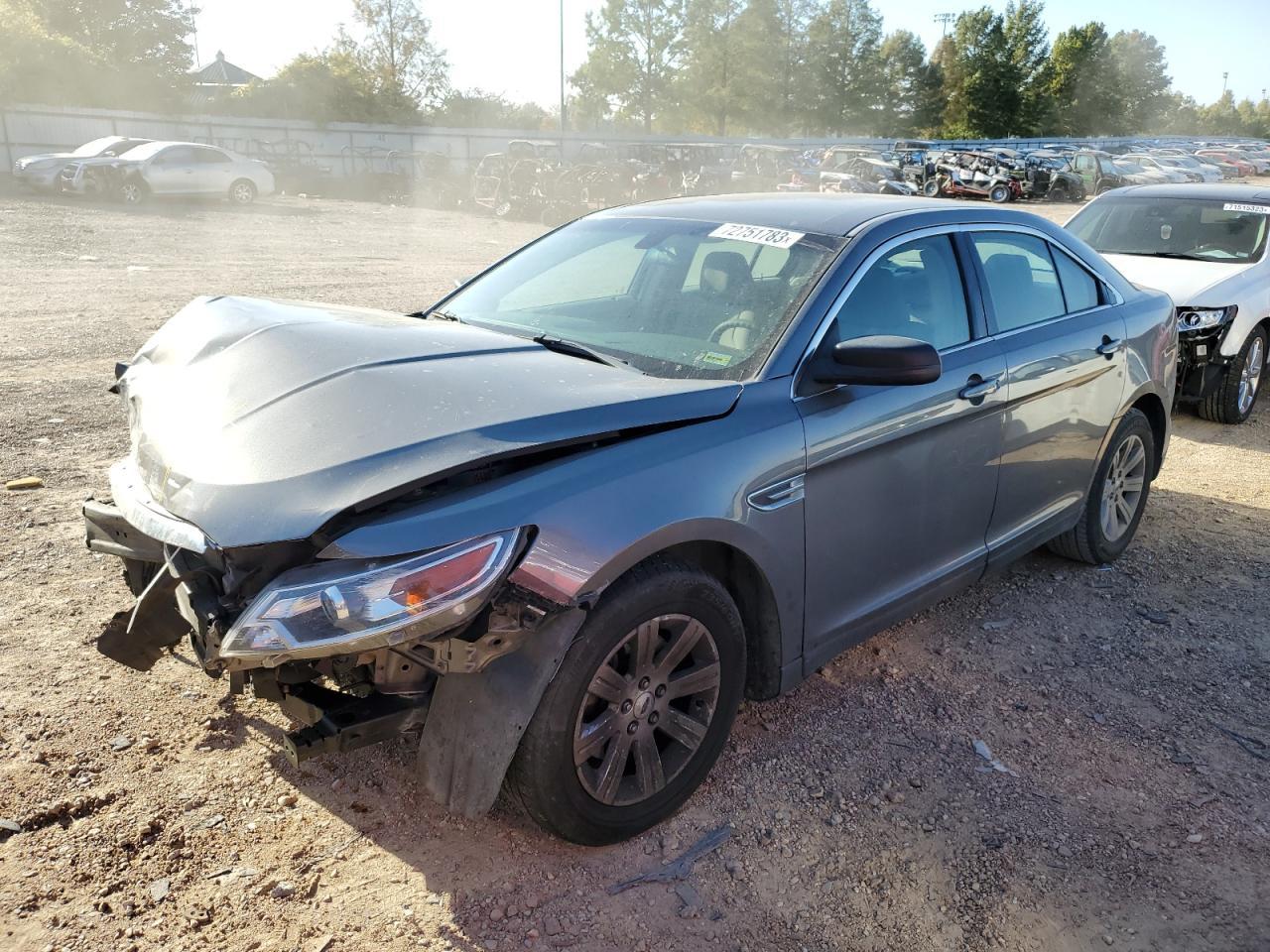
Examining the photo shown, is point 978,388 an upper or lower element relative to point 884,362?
lower

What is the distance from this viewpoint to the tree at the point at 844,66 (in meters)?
76.4

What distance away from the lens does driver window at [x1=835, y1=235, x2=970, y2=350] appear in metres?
3.43

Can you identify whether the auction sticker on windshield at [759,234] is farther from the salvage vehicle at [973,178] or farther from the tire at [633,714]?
the salvage vehicle at [973,178]

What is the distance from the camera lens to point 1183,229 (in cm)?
860

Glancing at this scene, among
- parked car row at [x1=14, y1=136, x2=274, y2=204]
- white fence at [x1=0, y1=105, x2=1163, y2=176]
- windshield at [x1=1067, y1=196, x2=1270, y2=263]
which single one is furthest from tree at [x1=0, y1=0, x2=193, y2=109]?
windshield at [x1=1067, y1=196, x2=1270, y2=263]

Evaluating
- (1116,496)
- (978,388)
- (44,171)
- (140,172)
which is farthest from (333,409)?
(44,171)

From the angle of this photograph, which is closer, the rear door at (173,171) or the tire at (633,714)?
the tire at (633,714)

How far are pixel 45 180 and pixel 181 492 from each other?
27.1m

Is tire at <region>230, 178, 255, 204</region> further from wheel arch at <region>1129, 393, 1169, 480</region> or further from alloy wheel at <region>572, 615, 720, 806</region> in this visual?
alloy wheel at <region>572, 615, 720, 806</region>

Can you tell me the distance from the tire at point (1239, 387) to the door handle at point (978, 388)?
5.05 m

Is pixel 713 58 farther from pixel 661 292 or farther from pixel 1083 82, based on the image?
pixel 661 292

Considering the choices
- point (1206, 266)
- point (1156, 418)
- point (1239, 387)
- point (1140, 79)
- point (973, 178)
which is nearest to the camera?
point (1156, 418)

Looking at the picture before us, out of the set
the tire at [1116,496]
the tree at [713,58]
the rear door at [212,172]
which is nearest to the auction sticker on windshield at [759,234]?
the tire at [1116,496]

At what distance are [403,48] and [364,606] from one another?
67404 millimetres
